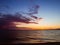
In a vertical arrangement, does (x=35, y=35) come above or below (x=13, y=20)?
below

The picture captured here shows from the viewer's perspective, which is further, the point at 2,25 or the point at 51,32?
the point at 51,32

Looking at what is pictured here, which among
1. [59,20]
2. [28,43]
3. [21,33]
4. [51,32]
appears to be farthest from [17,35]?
[59,20]

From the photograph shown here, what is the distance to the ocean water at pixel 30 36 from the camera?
8.55 feet

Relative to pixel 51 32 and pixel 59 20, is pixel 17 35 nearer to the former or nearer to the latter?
pixel 51 32

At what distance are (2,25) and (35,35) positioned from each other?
59cm

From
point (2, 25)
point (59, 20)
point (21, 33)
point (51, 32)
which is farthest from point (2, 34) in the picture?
point (59, 20)

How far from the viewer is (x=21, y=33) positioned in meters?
2.63

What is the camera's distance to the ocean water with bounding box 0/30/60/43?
8.55 feet

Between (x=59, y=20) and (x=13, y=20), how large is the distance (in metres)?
0.80

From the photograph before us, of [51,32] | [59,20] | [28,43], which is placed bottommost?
[28,43]

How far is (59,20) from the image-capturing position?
2684 millimetres

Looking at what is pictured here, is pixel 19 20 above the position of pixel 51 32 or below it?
above

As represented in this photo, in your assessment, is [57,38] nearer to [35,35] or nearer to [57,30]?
[57,30]

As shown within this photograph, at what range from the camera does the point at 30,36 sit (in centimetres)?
273
